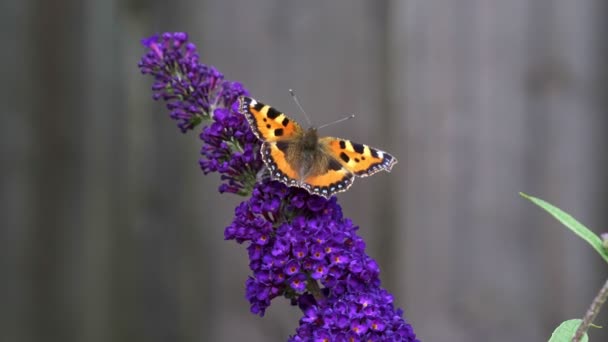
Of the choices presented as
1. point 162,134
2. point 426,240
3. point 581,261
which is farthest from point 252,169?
point 581,261

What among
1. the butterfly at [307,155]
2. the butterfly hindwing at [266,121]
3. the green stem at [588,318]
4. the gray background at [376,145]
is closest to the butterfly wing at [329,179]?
the butterfly at [307,155]

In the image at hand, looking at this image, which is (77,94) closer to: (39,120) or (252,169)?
(39,120)

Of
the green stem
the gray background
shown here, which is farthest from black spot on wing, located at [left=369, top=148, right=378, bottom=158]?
the green stem

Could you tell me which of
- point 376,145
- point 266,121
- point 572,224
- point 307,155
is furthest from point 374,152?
point 572,224

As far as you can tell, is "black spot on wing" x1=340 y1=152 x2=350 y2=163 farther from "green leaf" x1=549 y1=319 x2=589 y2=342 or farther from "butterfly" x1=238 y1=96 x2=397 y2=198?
"green leaf" x1=549 y1=319 x2=589 y2=342

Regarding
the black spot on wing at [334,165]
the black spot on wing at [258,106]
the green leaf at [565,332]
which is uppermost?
the black spot on wing at [258,106]

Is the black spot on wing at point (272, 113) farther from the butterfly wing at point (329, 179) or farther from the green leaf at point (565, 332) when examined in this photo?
the green leaf at point (565, 332)
